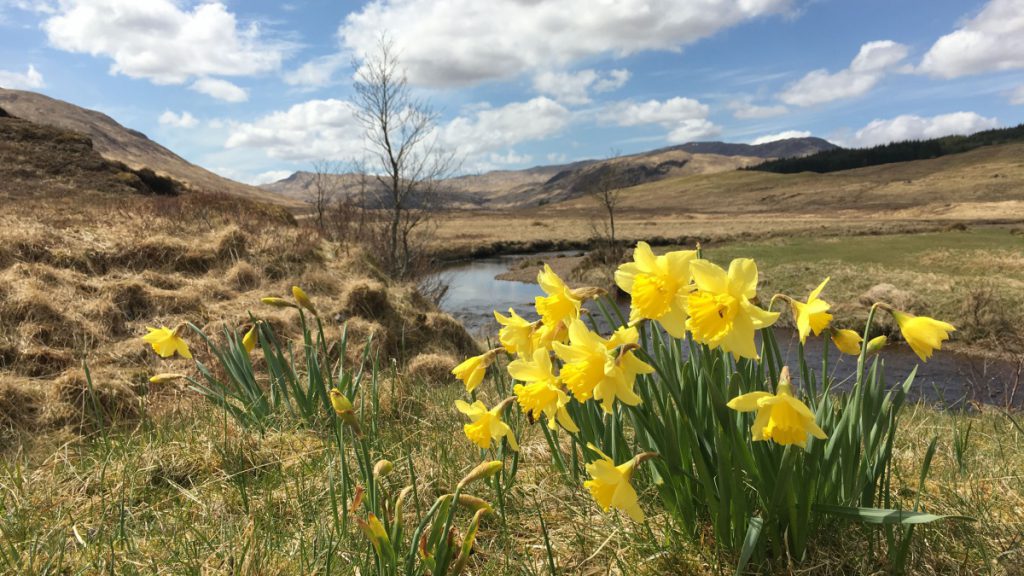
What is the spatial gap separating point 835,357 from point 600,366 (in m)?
11.9

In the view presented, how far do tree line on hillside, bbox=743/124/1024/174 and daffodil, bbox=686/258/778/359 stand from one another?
419 ft

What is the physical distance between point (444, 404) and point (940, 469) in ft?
8.49

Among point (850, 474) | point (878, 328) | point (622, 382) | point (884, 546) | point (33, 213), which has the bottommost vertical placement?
point (878, 328)

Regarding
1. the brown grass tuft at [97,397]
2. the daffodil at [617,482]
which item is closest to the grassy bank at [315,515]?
the daffodil at [617,482]

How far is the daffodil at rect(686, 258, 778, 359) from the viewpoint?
4.41 ft

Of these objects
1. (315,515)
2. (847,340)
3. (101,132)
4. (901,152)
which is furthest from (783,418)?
(101,132)

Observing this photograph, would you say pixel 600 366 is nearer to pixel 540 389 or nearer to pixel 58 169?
pixel 540 389

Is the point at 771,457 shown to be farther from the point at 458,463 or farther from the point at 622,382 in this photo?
the point at 458,463

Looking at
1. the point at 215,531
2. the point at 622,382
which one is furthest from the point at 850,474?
the point at 215,531

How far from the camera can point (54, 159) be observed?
15953 mm

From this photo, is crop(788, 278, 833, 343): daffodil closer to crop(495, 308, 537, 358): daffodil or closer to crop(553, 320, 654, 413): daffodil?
crop(553, 320, 654, 413): daffodil

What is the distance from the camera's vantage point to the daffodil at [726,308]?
1.34m

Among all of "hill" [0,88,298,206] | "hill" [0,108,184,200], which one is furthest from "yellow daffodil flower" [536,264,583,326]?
"hill" [0,88,298,206]

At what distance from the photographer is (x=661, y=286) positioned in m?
1.45
